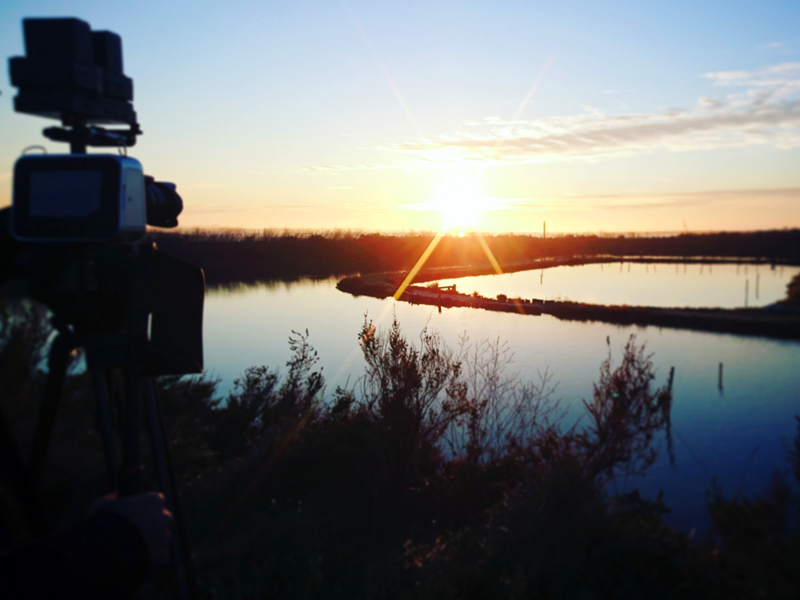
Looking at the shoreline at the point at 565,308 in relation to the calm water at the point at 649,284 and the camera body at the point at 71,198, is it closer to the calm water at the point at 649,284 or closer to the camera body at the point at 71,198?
the calm water at the point at 649,284

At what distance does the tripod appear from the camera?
1.19 metres

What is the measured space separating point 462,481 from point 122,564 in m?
4.31

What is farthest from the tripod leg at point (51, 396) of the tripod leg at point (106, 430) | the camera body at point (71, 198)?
the camera body at point (71, 198)

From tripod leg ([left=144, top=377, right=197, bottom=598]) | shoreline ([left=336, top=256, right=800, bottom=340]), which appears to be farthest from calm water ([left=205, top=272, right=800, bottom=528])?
tripod leg ([left=144, top=377, right=197, bottom=598])

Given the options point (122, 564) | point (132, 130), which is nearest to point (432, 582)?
point (122, 564)

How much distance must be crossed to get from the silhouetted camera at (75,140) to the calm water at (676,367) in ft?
14.3

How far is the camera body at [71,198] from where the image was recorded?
114cm

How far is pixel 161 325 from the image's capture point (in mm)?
1422

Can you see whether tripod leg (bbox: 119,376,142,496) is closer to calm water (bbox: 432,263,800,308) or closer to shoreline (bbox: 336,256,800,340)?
calm water (bbox: 432,263,800,308)

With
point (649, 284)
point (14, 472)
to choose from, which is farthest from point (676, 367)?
point (14, 472)

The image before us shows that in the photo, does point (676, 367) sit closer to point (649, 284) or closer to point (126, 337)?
point (649, 284)

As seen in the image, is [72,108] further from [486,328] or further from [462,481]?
[486,328]

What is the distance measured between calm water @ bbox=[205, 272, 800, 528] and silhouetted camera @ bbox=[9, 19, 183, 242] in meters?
4.37

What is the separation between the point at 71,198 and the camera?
3.88 feet
